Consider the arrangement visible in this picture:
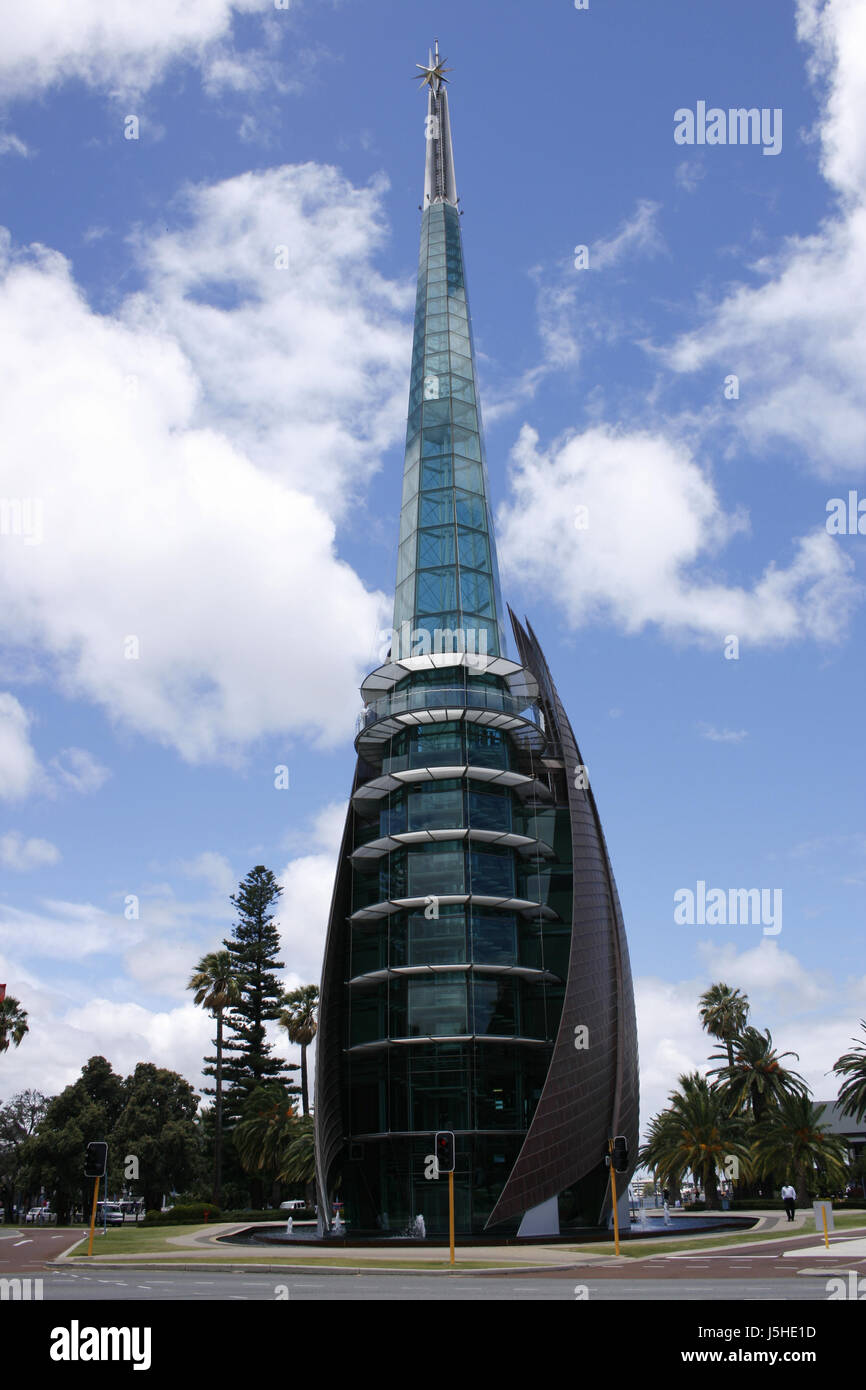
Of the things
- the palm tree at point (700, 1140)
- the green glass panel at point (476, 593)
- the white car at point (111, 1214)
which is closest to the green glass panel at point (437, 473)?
the green glass panel at point (476, 593)

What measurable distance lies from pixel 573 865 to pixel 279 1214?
93.0 ft

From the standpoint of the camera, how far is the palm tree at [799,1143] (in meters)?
43.2

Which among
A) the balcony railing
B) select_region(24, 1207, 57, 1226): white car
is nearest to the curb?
the balcony railing

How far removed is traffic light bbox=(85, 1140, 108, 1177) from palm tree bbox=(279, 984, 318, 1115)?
4717 centimetres

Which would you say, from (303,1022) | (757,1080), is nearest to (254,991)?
(303,1022)

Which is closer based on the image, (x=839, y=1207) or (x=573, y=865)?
(x=573, y=865)

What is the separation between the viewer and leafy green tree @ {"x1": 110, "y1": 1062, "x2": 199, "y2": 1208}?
6500cm

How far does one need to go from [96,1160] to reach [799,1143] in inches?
1177

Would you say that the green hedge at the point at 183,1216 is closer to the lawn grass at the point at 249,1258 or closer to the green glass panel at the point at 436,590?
the lawn grass at the point at 249,1258

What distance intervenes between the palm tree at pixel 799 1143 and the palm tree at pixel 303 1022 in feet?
114

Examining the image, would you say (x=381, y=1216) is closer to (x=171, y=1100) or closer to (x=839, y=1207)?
(x=839, y=1207)

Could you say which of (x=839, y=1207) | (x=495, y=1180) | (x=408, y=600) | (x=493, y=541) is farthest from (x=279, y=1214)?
(x=493, y=541)

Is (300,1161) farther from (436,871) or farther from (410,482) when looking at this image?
(410,482)

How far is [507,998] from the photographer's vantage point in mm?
39531
